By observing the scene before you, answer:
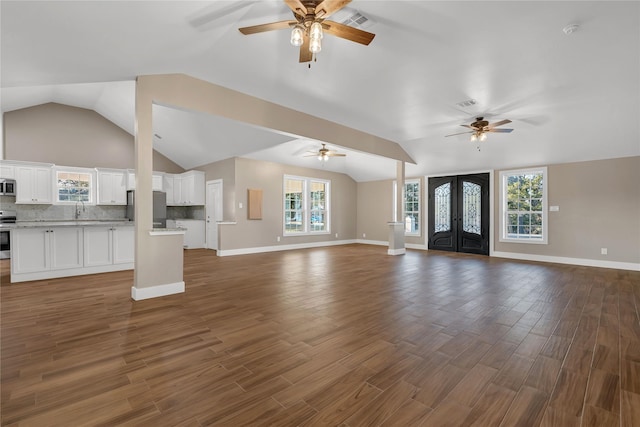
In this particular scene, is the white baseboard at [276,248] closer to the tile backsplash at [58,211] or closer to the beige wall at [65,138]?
the tile backsplash at [58,211]

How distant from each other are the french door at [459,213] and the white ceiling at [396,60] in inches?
82.4

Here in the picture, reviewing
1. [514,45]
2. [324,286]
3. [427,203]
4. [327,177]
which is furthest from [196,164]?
[514,45]

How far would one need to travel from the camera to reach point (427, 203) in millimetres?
9305

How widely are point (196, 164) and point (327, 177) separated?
4.35m

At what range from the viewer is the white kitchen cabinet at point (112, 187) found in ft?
26.4

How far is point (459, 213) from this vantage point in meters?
8.64

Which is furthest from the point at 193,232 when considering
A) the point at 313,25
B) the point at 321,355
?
the point at 313,25

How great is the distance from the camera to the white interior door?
28.1 ft

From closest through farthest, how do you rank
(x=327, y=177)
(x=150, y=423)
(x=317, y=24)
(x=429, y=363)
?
(x=150, y=423) < (x=429, y=363) < (x=317, y=24) < (x=327, y=177)

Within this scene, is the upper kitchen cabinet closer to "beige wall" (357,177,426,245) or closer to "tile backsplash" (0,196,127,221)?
"tile backsplash" (0,196,127,221)

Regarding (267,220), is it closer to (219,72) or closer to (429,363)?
(219,72)

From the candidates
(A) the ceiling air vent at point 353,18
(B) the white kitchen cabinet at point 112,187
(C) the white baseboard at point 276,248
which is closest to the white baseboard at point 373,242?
(C) the white baseboard at point 276,248

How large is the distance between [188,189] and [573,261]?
1047 centimetres

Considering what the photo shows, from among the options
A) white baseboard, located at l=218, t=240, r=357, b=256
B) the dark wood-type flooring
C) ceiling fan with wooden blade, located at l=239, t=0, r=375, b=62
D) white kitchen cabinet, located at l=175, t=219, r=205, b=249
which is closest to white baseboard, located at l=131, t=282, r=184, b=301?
the dark wood-type flooring
